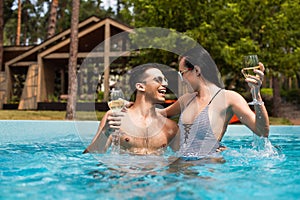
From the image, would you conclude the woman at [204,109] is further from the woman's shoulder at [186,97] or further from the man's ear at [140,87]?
the man's ear at [140,87]

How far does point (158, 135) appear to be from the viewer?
363 centimetres

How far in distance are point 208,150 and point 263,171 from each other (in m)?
0.56

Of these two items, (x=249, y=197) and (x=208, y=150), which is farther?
(x=208, y=150)

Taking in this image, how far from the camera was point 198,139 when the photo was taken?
11.6ft

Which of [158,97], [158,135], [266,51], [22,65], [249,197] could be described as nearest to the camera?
[249,197]

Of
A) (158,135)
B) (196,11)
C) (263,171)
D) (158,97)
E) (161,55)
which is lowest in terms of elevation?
(263,171)

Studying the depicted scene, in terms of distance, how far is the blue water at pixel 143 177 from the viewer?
2512 millimetres

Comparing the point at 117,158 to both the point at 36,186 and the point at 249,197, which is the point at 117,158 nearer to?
the point at 36,186

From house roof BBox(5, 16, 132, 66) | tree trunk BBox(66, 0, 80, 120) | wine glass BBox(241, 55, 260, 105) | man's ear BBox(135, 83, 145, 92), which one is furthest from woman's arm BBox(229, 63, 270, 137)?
house roof BBox(5, 16, 132, 66)

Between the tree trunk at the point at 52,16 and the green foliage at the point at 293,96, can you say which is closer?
the tree trunk at the point at 52,16

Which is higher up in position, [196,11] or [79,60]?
[196,11]

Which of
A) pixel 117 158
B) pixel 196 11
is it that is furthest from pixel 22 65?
pixel 117 158

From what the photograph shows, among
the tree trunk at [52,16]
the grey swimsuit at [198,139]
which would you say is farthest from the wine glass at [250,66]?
the tree trunk at [52,16]

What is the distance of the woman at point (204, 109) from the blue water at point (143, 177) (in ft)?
0.72
